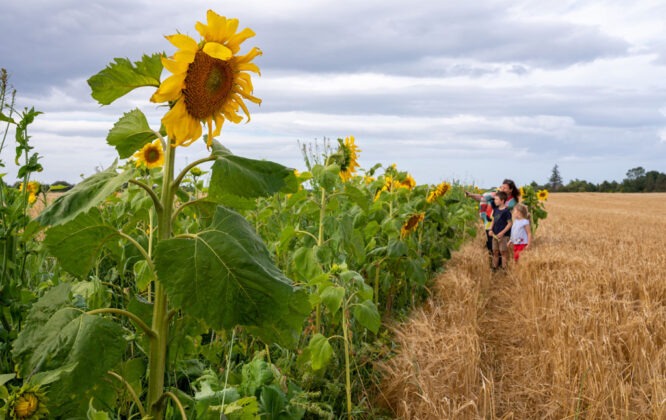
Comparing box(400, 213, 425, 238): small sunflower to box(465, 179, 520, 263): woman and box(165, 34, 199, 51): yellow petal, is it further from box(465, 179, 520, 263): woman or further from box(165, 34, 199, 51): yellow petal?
box(465, 179, 520, 263): woman

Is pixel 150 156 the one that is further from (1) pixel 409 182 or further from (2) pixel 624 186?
(2) pixel 624 186

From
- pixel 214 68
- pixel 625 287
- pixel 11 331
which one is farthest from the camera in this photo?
pixel 625 287

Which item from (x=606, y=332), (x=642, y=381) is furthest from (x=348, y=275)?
(x=606, y=332)

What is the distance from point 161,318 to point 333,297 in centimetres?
119

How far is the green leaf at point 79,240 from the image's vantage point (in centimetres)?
162

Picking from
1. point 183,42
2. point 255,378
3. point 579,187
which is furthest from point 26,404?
point 579,187

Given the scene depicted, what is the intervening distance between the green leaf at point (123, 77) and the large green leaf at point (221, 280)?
466 millimetres

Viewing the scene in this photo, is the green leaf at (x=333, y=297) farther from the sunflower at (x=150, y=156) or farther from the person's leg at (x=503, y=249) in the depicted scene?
the person's leg at (x=503, y=249)

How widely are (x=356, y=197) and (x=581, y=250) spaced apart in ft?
22.7

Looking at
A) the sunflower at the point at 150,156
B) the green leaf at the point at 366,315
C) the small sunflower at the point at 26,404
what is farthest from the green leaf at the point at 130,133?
the sunflower at the point at 150,156

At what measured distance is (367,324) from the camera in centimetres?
297

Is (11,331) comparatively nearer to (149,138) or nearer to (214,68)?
(149,138)

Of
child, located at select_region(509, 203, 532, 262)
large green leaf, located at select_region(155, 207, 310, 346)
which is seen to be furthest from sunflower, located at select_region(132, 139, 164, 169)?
child, located at select_region(509, 203, 532, 262)

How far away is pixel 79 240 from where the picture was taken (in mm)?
1650
